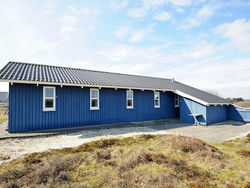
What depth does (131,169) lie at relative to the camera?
4273mm

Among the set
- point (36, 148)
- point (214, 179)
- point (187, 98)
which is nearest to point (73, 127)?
point (36, 148)

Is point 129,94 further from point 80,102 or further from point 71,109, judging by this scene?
point 71,109

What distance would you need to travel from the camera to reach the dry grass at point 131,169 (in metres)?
3.55

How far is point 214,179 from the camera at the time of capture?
12.3 feet

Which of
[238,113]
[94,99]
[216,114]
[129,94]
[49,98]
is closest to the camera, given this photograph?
[49,98]

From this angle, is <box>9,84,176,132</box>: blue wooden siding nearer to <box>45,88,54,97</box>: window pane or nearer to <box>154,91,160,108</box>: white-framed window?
<box>45,88,54,97</box>: window pane

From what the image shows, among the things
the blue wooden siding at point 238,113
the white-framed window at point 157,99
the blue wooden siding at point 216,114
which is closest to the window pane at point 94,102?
the white-framed window at point 157,99

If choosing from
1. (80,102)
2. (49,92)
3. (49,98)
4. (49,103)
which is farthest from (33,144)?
(80,102)

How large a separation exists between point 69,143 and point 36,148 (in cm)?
137

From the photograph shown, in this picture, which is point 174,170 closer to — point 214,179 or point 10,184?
point 214,179

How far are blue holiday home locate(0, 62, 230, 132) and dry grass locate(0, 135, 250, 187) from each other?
427cm

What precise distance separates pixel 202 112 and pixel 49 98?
40.5 ft

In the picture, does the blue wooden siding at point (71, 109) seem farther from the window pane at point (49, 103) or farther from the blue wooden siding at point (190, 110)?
the blue wooden siding at point (190, 110)

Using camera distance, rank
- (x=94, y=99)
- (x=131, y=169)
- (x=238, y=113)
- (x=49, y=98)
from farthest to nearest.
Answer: (x=238, y=113) → (x=94, y=99) → (x=49, y=98) → (x=131, y=169)
